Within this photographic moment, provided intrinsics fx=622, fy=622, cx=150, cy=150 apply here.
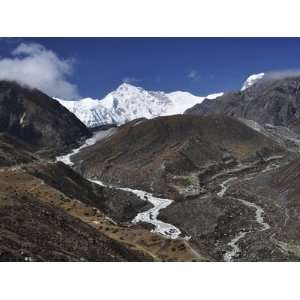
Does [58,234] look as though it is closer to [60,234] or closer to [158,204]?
[60,234]

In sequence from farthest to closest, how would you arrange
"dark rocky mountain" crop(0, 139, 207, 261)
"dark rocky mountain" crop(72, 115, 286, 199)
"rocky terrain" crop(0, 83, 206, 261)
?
"dark rocky mountain" crop(72, 115, 286, 199), "rocky terrain" crop(0, 83, 206, 261), "dark rocky mountain" crop(0, 139, 207, 261)

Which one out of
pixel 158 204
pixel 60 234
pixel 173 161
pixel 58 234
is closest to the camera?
pixel 58 234

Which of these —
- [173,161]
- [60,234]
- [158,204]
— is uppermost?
[173,161]

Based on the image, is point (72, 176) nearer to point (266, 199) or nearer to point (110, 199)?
point (110, 199)

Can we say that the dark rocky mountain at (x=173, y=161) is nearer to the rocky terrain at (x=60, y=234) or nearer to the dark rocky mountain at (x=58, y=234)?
the rocky terrain at (x=60, y=234)

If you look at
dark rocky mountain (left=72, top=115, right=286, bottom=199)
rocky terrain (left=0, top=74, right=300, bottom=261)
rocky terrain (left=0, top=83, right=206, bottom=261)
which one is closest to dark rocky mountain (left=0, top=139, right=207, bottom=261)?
rocky terrain (left=0, top=83, right=206, bottom=261)

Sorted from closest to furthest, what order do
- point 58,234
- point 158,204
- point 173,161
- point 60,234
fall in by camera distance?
point 58,234 < point 60,234 < point 158,204 < point 173,161

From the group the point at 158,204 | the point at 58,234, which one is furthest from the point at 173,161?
the point at 58,234

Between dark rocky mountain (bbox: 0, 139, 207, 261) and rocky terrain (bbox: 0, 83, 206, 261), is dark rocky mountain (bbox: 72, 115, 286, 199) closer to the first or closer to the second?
rocky terrain (bbox: 0, 83, 206, 261)

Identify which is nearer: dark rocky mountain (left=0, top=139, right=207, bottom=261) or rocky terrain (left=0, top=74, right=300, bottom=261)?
dark rocky mountain (left=0, top=139, right=207, bottom=261)

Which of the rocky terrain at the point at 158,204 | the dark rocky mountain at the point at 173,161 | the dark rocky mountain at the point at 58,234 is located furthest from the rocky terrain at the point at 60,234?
the dark rocky mountain at the point at 173,161

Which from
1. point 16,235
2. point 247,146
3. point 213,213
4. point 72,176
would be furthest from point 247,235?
point 247,146

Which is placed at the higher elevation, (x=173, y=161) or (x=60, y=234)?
(x=173, y=161)

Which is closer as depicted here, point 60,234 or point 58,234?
point 58,234
